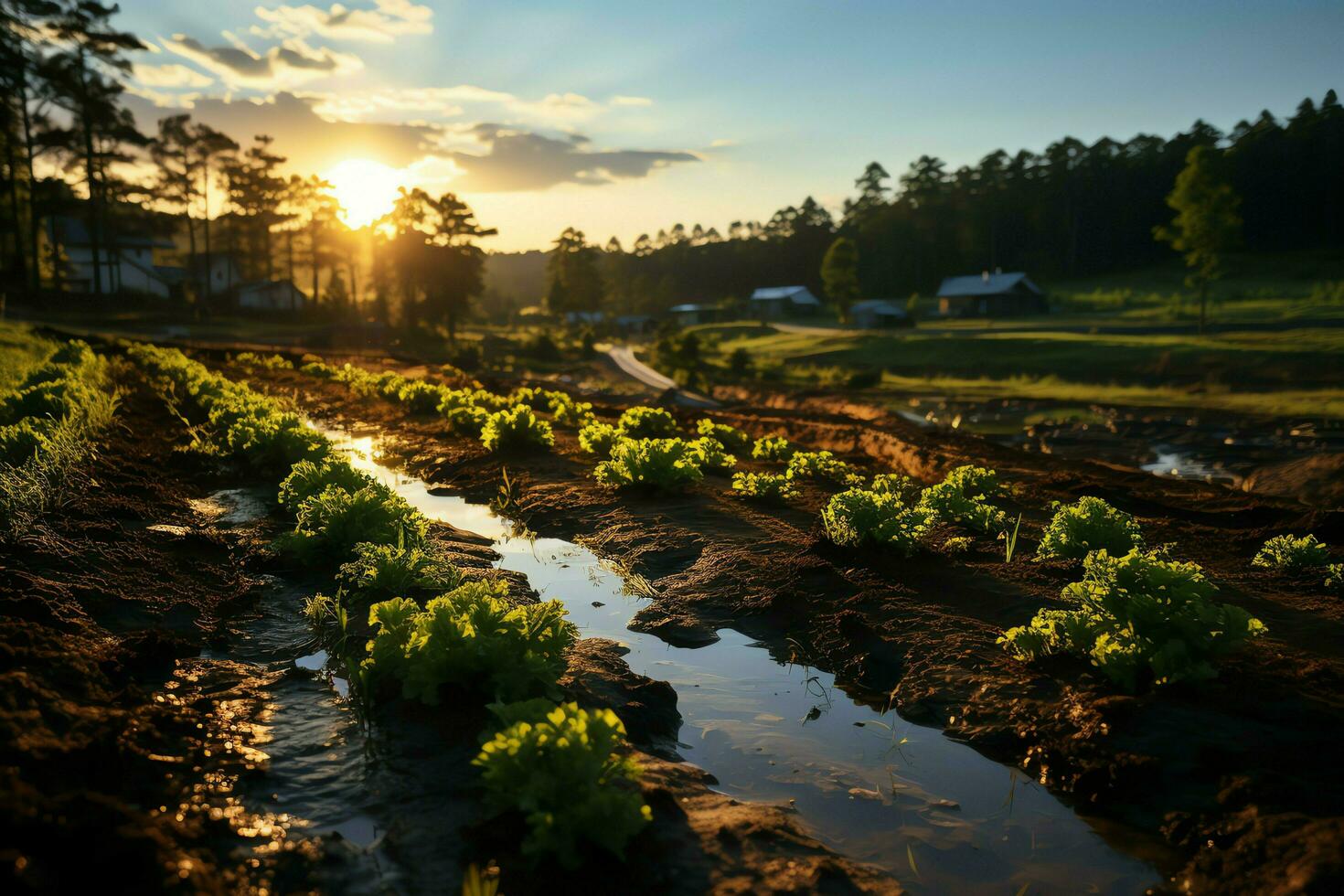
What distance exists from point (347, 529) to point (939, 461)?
10.8m

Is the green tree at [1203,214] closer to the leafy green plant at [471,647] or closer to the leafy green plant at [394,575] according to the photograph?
the leafy green plant at [394,575]

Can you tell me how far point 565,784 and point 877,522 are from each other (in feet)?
16.8

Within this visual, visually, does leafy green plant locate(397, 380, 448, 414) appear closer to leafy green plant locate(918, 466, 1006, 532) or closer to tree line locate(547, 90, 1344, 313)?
leafy green plant locate(918, 466, 1006, 532)

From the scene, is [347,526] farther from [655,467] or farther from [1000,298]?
[1000,298]

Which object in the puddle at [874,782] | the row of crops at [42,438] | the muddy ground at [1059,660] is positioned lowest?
the puddle at [874,782]

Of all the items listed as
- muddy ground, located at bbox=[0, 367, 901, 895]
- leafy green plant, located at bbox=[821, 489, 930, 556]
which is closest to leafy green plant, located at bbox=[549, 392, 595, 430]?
leafy green plant, located at bbox=[821, 489, 930, 556]

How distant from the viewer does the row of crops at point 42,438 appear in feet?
23.4

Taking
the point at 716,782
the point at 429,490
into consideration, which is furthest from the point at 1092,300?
the point at 716,782

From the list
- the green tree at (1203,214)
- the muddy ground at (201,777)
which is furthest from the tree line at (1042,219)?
the muddy ground at (201,777)

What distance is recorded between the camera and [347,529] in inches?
312

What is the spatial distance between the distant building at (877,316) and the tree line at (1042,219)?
2.99m

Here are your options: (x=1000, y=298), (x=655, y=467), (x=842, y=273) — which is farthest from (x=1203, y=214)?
(x=655, y=467)

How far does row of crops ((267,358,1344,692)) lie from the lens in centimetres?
528

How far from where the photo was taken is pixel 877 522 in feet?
26.6
